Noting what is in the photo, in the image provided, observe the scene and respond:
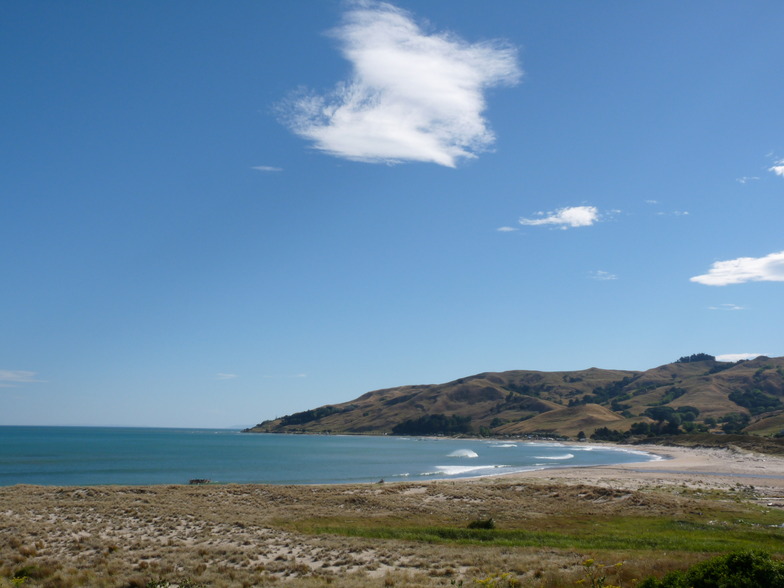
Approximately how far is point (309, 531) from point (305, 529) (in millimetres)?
865

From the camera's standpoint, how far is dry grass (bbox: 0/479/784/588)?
19844 mm

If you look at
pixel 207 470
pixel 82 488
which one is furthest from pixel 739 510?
pixel 207 470

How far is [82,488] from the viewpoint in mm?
46250

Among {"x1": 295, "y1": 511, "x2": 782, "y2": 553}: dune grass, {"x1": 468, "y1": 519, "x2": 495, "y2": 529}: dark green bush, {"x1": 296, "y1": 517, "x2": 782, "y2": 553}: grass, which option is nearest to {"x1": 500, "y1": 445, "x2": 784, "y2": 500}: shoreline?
{"x1": 295, "y1": 511, "x2": 782, "y2": 553}: dune grass

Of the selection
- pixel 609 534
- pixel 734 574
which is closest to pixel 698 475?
pixel 609 534

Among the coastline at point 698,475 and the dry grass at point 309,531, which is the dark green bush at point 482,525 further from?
the coastline at point 698,475

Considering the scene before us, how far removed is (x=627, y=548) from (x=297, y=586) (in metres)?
15.9

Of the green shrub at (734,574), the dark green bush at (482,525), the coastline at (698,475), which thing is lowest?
the coastline at (698,475)

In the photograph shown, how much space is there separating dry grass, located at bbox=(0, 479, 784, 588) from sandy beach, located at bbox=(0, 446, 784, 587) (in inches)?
3.2

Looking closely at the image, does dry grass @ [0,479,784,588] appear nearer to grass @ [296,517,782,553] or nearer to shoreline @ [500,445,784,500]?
grass @ [296,517,782,553]

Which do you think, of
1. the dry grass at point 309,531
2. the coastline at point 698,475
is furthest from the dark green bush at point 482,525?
the coastline at point 698,475

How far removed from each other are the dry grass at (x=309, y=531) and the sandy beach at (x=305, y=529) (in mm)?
81

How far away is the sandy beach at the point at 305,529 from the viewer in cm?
2000

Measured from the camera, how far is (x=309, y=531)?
30.9 meters
